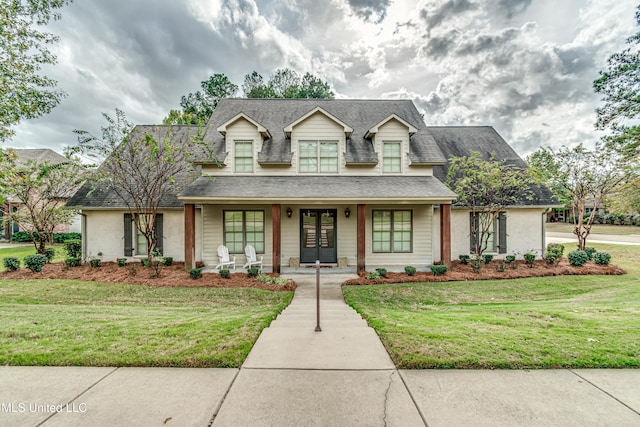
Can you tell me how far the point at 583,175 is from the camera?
11852 millimetres

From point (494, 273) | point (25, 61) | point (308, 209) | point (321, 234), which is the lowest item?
point (494, 273)

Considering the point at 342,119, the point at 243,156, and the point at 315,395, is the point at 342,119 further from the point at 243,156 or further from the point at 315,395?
the point at 315,395

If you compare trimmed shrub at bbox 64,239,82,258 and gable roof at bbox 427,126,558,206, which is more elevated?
gable roof at bbox 427,126,558,206

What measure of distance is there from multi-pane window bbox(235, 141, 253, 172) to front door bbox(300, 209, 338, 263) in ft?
9.71

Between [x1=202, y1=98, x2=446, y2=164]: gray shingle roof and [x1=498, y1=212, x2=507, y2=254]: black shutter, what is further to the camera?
[x1=498, y1=212, x2=507, y2=254]: black shutter

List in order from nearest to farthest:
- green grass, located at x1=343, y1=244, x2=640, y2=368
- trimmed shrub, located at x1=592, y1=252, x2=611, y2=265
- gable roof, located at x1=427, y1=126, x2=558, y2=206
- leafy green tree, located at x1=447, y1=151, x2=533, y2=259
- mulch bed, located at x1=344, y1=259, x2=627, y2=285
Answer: green grass, located at x1=343, y1=244, x2=640, y2=368
mulch bed, located at x1=344, y1=259, x2=627, y2=285
leafy green tree, located at x1=447, y1=151, x2=533, y2=259
trimmed shrub, located at x1=592, y1=252, x2=611, y2=265
gable roof, located at x1=427, y1=126, x2=558, y2=206

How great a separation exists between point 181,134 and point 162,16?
6.10 m

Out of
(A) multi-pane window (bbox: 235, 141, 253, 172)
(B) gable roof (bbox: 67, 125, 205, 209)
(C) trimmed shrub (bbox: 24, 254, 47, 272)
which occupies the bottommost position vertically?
(C) trimmed shrub (bbox: 24, 254, 47, 272)

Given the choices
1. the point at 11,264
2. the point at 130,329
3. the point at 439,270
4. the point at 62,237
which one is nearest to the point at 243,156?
the point at 130,329

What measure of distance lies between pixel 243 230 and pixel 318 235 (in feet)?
10.3

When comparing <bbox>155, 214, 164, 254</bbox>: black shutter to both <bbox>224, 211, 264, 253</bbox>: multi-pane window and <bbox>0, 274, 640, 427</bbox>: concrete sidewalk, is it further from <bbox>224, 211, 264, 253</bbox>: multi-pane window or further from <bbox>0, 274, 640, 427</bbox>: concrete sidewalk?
<bbox>0, 274, 640, 427</bbox>: concrete sidewalk

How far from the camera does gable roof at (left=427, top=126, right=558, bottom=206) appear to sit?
12.4 meters

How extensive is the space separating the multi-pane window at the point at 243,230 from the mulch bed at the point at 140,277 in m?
1.94

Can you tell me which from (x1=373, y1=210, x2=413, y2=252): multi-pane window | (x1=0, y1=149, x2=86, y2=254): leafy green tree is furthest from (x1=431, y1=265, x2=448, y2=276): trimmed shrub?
(x1=0, y1=149, x2=86, y2=254): leafy green tree
